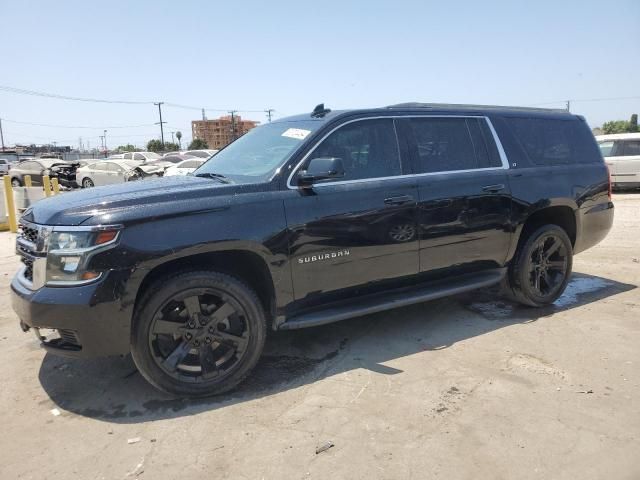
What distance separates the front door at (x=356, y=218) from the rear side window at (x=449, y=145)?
25 cm

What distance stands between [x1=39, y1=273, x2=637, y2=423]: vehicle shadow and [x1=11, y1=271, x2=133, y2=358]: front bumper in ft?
1.56

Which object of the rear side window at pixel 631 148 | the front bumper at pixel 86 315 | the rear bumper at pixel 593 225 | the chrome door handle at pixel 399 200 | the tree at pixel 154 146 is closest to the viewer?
the front bumper at pixel 86 315

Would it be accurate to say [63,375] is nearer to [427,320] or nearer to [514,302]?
[427,320]

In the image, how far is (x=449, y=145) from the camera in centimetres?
441

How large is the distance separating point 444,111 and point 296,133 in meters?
1.42

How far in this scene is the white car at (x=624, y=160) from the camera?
14.9 metres

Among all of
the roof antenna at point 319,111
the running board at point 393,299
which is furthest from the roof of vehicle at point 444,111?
the running board at point 393,299

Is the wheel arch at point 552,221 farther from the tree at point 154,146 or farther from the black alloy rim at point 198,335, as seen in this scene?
the tree at point 154,146

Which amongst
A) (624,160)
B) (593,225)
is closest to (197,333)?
(593,225)

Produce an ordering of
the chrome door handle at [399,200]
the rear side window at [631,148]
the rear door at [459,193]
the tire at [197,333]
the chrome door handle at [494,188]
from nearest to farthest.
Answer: the tire at [197,333]
the chrome door handle at [399,200]
the rear door at [459,193]
the chrome door handle at [494,188]
the rear side window at [631,148]

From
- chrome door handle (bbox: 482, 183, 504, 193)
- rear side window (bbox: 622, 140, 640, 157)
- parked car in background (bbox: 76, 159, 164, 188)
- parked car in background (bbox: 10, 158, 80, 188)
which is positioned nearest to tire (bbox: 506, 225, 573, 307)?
chrome door handle (bbox: 482, 183, 504, 193)

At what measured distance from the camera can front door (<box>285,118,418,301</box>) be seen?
357 cm

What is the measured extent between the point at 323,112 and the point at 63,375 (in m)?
2.89

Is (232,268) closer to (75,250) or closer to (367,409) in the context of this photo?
(75,250)
